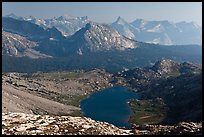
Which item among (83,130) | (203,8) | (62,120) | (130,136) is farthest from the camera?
(62,120)

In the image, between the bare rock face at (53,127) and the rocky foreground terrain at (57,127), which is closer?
the bare rock face at (53,127)

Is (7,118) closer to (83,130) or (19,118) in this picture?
(19,118)

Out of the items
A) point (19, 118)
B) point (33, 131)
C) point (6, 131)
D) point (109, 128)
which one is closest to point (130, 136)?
point (109, 128)

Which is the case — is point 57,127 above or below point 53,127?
below

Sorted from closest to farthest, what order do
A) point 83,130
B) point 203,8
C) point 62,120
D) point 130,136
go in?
point 203,8 → point 130,136 → point 83,130 → point 62,120

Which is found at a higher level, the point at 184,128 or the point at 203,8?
the point at 203,8

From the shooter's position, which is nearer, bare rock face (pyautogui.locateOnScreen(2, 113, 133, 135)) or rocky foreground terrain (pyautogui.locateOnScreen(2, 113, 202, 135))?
bare rock face (pyautogui.locateOnScreen(2, 113, 133, 135))

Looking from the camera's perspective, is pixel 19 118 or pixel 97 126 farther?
pixel 19 118

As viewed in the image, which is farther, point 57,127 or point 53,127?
point 57,127
